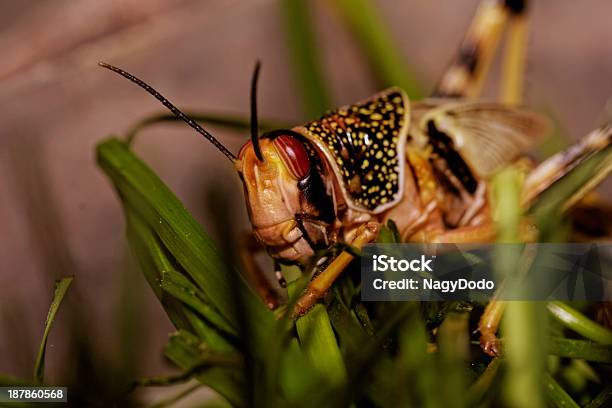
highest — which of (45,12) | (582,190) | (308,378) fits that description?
(45,12)

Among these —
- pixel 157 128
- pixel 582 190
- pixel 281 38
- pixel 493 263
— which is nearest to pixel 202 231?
pixel 493 263

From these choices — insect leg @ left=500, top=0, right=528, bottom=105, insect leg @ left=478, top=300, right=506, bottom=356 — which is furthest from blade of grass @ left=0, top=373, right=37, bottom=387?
insect leg @ left=500, top=0, right=528, bottom=105

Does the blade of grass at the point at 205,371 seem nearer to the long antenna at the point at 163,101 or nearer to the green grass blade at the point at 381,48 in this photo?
the long antenna at the point at 163,101

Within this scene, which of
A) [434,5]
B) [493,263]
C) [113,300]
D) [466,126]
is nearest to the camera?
[493,263]

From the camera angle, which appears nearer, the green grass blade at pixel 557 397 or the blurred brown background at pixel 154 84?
the green grass blade at pixel 557 397

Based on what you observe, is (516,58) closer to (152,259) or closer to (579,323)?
(579,323)

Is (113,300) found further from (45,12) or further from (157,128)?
(45,12)

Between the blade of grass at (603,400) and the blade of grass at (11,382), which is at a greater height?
the blade of grass at (11,382)

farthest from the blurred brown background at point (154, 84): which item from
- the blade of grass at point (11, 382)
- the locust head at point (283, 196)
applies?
the blade of grass at point (11, 382)
